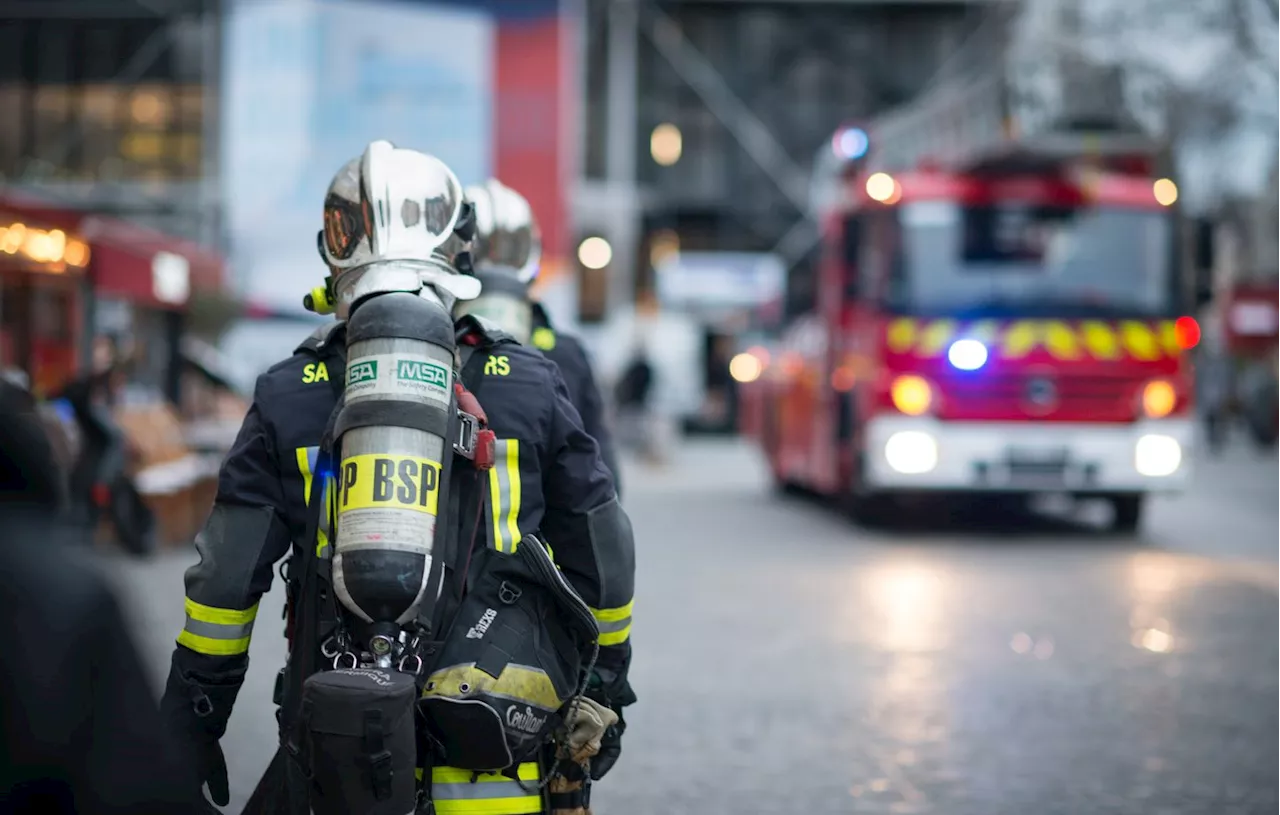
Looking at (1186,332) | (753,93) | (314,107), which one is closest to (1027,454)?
(1186,332)

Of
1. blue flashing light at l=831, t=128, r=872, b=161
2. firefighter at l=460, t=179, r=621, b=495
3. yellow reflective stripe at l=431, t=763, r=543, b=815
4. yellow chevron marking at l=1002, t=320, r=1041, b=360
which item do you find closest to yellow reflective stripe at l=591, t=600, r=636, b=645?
yellow reflective stripe at l=431, t=763, r=543, b=815

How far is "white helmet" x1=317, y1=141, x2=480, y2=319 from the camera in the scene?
312 centimetres

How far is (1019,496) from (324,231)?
15814mm

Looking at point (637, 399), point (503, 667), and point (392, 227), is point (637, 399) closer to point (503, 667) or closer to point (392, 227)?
point (392, 227)

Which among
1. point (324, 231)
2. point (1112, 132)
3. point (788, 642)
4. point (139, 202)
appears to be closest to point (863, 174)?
point (1112, 132)

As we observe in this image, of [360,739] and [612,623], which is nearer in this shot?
[360,739]

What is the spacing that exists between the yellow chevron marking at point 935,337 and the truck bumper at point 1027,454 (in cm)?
50

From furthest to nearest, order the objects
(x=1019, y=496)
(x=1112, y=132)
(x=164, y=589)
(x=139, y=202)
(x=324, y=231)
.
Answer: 1. (x=139, y=202)
2. (x=1019, y=496)
3. (x=1112, y=132)
4. (x=164, y=589)
5. (x=324, y=231)

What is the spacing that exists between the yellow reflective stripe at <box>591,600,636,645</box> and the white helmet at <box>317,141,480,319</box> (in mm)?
585

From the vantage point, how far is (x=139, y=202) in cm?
4253

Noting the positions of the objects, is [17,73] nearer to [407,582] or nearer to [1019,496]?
[1019,496]

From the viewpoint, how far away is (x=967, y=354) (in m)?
13.7

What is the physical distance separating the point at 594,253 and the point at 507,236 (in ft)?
133

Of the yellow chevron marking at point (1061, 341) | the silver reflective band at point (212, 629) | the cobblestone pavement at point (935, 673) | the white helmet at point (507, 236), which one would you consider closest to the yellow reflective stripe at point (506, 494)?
the silver reflective band at point (212, 629)
